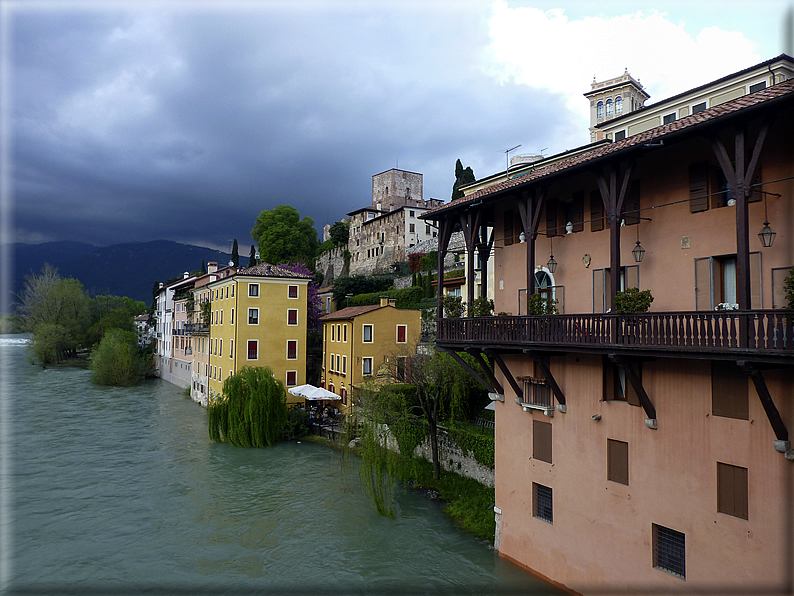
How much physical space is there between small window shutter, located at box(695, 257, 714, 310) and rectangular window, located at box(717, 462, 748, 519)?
3090 mm

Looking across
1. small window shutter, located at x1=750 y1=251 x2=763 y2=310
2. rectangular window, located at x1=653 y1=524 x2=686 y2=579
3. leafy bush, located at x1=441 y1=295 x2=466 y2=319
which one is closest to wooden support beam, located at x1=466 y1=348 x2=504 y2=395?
leafy bush, located at x1=441 y1=295 x2=466 y2=319

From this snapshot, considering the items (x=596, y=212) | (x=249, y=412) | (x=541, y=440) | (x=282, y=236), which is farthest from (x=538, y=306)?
(x=282, y=236)

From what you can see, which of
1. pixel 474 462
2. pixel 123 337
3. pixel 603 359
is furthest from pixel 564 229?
pixel 123 337

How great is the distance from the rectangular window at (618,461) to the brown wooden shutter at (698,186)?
535 cm

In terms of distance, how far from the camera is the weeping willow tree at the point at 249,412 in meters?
28.2

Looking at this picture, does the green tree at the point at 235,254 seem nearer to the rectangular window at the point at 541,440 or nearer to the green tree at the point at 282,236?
the green tree at the point at 282,236

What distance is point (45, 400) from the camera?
42656mm

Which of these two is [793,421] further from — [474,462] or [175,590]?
[175,590]

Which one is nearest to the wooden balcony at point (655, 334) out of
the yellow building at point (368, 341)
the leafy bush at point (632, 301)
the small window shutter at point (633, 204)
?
the leafy bush at point (632, 301)

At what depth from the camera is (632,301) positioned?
33.5ft

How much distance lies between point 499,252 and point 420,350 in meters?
18.1

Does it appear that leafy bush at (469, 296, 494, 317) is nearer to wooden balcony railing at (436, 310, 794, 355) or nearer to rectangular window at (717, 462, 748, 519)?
wooden balcony railing at (436, 310, 794, 355)

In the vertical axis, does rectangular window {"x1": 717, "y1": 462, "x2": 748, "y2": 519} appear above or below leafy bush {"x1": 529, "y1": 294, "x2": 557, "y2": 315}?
below

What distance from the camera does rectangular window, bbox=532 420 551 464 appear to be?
1333 centimetres
